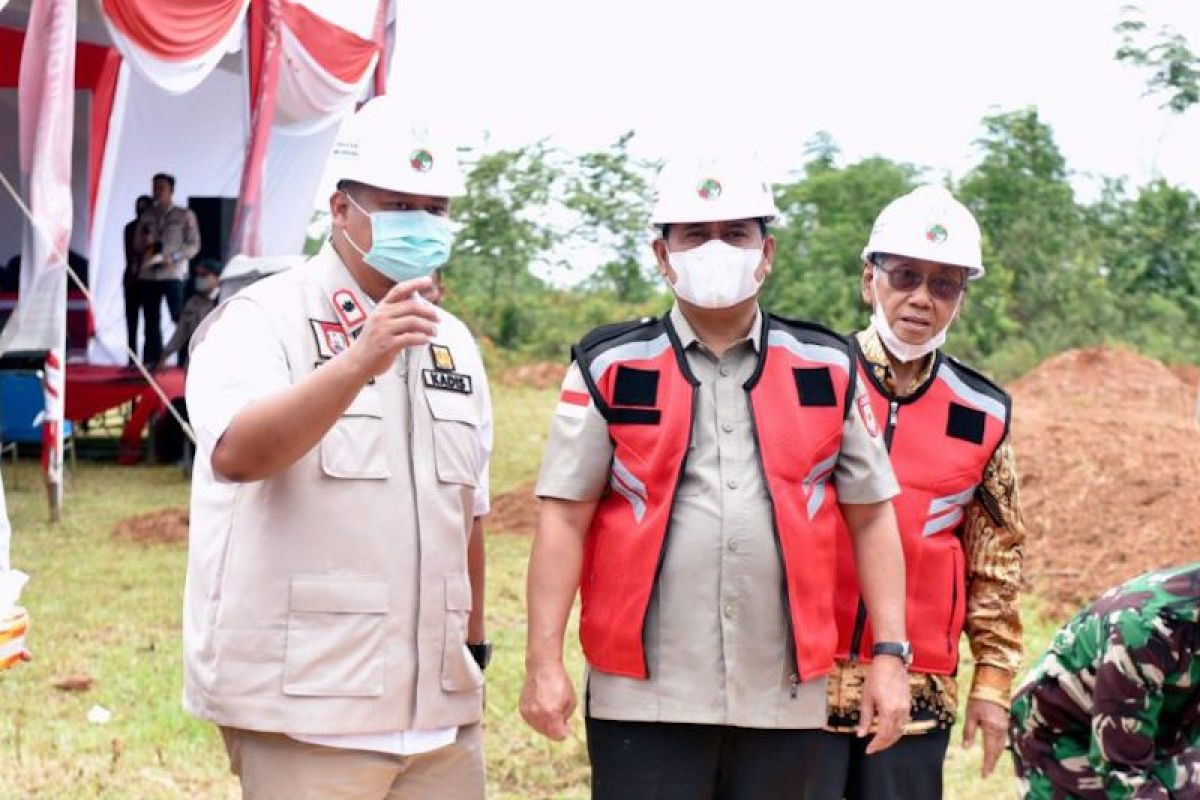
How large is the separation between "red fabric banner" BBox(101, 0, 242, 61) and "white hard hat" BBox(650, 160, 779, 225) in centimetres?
817

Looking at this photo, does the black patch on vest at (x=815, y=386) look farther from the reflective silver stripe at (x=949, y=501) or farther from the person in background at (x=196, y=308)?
the person in background at (x=196, y=308)

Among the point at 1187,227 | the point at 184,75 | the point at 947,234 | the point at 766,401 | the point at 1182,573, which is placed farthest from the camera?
the point at 1187,227

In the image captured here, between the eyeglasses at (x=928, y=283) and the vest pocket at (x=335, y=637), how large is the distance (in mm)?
1365

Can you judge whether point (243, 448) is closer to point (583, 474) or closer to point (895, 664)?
point (583, 474)

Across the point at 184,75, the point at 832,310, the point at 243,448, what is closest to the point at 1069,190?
the point at 832,310

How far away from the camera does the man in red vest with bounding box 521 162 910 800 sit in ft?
10.2

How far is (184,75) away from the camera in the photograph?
Answer: 37.0ft

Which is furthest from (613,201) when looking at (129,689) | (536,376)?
(129,689)

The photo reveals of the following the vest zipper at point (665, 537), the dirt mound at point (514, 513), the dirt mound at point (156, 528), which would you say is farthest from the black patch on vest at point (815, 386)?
the dirt mound at point (156, 528)

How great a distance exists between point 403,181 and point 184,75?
347 inches

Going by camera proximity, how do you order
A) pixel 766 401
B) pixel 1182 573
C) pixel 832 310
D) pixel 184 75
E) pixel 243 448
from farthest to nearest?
1. pixel 832 310
2. pixel 184 75
3. pixel 766 401
4. pixel 1182 573
5. pixel 243 448

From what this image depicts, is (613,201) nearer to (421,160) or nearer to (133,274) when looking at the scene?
(133,274)

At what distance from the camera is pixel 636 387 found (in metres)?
3.19

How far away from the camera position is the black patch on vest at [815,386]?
321cm
